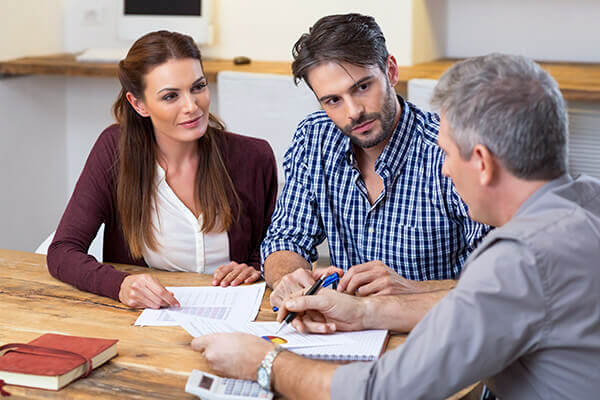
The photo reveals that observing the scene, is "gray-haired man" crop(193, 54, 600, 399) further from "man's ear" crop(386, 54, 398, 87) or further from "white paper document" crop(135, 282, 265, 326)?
"man's ear" crop(386, 54, 398, 87)

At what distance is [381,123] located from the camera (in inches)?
69.2

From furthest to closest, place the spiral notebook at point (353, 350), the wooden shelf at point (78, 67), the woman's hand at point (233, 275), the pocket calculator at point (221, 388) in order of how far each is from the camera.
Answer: the wooden shelf at point (78, 67)
the woman's hand at point (233, 275)
the spiral notebook at point (353, 350)
the pocket calculator at point (221, 388)

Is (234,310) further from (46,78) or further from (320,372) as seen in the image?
(46,78)

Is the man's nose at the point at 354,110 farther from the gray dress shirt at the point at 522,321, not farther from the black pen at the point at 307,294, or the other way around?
the gray dress shirt at the point at 522,321

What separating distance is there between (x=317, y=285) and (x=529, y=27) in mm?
2523

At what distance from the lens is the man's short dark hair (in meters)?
1.72

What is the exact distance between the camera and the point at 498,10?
3.56 metres

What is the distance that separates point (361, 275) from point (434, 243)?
1.23 ft

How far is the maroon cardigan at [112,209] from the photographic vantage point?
5.85 ft

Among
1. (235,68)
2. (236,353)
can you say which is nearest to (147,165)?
(236,353)

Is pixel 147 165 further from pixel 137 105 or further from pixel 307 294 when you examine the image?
pixel 307 294

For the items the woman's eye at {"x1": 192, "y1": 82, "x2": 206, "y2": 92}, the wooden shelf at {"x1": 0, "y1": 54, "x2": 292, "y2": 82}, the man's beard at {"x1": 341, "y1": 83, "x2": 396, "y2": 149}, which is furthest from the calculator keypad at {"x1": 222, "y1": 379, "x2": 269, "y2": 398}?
the wooden shelf at {"x1": 0, "y1": 54, "x2": 292, "y2": 82}

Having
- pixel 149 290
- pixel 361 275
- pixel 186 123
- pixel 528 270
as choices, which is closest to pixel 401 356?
pixel 528 270

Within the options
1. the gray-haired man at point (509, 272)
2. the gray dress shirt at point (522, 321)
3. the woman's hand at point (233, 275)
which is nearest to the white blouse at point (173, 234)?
the woman's hand at point (233, 275)
